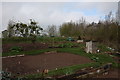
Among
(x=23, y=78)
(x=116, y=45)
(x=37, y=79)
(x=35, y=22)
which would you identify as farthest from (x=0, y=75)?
(x=35, y=22)

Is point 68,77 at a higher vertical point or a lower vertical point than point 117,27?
lower

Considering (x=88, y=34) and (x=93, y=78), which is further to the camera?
(x=88, y=34)

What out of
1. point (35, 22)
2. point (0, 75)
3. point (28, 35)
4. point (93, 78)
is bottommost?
point (93, 78)

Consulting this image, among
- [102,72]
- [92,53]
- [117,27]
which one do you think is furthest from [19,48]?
[117,27]

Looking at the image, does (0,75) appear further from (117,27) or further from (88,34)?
(88,34)

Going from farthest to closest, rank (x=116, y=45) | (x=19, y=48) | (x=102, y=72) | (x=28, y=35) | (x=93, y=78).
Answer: (x=28, y=35), (x=116, y=45), (x=19, y=48), (x=102, y=72), (x=93, y=78)

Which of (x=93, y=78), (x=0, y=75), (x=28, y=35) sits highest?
(x=28, y=35)

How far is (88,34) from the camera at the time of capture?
63.1 feet

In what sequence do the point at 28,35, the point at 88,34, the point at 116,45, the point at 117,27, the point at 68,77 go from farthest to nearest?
the point at 88,34 < the point at 28,35 < the point at 117,27 < the point at 116,45 < the point at 68,77

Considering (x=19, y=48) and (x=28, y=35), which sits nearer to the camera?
(x=19, y=48)

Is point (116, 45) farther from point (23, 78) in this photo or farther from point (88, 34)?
point (23, 78)

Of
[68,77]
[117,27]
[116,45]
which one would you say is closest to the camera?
[68,77]

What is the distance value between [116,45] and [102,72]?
7415 millimetres

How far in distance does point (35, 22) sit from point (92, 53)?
27.0 ft
